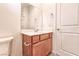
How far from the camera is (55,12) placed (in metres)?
0.93

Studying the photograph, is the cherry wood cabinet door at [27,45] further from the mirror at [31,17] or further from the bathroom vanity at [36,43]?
the mirror at [31,17]

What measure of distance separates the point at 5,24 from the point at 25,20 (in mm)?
235

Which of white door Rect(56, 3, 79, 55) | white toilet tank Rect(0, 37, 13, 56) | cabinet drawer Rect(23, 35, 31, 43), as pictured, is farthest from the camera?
white door Rect(56, 3, 79, 55)

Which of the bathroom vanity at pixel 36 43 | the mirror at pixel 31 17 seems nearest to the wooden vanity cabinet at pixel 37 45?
the bathroom vanity at pixel 36 43

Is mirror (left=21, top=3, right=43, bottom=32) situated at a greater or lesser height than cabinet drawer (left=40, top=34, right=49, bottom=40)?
greater

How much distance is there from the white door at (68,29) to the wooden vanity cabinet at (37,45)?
0.13 meters

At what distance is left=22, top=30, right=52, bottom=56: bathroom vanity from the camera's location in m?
0.81

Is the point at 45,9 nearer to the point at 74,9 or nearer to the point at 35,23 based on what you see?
the point at 35,23

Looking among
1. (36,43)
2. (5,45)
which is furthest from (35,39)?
(5,45)

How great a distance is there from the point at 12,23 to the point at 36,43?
0.30 m

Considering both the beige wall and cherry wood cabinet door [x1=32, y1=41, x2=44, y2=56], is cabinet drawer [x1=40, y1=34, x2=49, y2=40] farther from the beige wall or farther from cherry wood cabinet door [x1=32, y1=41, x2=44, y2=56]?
the beige wall

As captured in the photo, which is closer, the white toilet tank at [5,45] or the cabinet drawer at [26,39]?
the white toilet tank at [5,45]

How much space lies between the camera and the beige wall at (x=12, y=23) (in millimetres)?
658

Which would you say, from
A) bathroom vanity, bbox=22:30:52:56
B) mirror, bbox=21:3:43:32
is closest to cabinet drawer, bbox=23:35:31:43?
bathroom vanity, bbox=22:30:52:56
